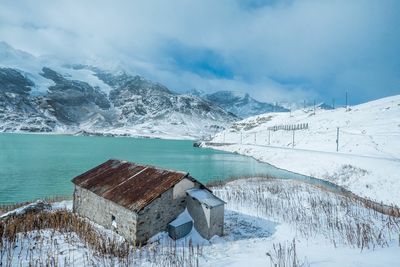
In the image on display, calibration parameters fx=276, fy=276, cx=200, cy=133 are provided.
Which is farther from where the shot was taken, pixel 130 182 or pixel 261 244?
pixel 130 182

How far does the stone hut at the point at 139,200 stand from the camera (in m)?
13.4

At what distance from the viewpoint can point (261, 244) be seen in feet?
43.4

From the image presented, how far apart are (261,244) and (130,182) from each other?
7981 mm

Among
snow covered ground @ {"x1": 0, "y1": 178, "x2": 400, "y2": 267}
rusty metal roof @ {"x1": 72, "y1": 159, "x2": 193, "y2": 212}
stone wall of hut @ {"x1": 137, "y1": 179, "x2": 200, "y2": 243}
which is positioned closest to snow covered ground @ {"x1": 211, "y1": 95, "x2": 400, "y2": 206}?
snow covered ground @ {"x1": 0, "y1": 178, "x2": 400, "y2": 267}

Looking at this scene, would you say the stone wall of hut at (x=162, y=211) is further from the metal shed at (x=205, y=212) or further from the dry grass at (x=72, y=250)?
the dry grass at (x=72, y=250)

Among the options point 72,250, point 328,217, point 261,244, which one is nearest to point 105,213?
point 72,250

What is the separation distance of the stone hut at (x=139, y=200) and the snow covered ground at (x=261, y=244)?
74 cm

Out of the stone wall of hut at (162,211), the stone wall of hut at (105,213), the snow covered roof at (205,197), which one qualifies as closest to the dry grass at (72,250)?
the stone wall of hut at (105,213)

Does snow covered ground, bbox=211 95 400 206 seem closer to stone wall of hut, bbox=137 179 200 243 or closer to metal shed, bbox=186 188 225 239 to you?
metal shed, bbox=186 188 225 239

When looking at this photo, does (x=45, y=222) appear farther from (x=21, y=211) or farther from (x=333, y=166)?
(x=333, y=166)

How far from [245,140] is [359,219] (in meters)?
100

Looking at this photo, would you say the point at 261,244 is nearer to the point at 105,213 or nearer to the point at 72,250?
the point at 72,250

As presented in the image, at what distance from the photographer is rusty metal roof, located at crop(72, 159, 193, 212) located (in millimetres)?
13906

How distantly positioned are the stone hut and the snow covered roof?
285 mm
